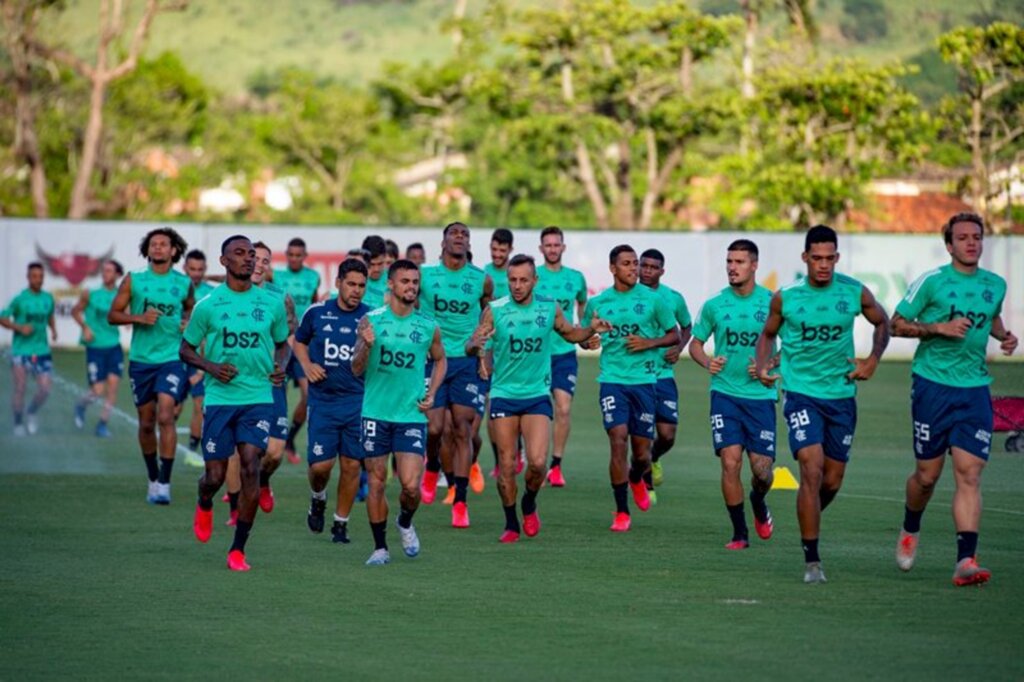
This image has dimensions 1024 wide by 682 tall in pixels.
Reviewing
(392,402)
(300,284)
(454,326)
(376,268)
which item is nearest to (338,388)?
(392,402)

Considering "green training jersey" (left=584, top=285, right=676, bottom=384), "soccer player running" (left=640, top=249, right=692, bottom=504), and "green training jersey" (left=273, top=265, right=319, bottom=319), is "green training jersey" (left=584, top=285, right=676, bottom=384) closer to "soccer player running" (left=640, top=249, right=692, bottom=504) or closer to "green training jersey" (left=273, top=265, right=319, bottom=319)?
"soccer player running" (left=640, top=249, right=692, bottom=504)

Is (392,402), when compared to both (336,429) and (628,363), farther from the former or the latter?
(628,363)

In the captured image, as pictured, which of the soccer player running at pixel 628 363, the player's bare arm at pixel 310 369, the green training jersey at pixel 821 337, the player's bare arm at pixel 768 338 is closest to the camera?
the green training jersey at pixel 821 337

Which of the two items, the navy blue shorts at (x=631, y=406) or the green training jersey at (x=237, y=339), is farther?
the navy blue shorts at (x=631, y=406)

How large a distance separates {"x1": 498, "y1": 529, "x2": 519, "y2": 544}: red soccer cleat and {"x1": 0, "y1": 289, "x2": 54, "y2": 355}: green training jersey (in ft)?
40.9

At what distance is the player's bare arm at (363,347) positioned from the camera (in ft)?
43.8

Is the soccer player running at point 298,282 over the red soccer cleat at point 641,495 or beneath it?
over

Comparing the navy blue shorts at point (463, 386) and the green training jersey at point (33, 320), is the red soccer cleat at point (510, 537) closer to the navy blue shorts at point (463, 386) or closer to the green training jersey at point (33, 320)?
the navy blue shorts at point (463, 386)

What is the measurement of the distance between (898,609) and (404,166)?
71.4 metres

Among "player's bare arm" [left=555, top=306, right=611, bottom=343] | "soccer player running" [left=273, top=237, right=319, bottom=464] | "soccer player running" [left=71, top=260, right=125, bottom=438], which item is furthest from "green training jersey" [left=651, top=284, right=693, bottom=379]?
"soccer player running" [left=71, top=260, right=125, bottom=438]

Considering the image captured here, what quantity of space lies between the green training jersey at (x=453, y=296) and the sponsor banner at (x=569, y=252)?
2318 cm

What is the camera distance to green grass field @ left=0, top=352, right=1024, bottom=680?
9844 mm

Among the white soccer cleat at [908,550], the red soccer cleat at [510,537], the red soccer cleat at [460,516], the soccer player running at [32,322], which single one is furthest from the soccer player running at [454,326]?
the soccer player running at [32,322]

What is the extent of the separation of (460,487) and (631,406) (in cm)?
158
